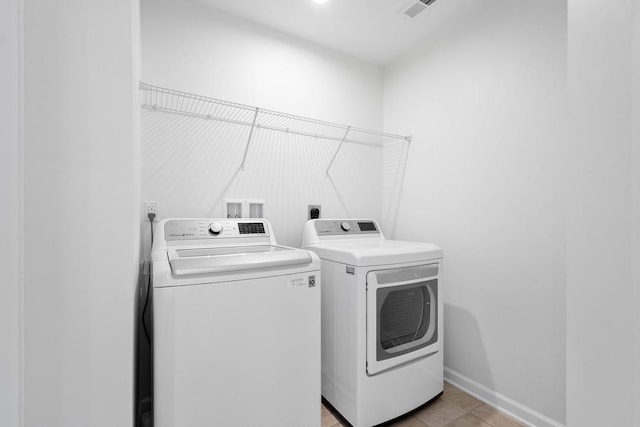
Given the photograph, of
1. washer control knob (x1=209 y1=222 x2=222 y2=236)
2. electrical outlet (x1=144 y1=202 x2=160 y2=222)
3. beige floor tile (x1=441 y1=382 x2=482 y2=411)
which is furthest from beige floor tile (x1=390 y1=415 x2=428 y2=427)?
electrical outlet (x1=144 y1=202 x2=160 y2=222)

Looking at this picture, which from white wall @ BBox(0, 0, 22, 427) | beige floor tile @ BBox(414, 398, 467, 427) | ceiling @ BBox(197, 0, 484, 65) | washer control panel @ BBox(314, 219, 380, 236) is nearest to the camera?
white wall @ BBox(0, 0, 22, 427)

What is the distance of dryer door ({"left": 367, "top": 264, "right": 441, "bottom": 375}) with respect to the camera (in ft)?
4.75

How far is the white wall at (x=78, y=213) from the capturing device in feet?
2.06

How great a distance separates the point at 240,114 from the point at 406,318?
1.79 metres

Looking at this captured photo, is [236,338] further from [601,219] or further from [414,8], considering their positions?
[414,8]

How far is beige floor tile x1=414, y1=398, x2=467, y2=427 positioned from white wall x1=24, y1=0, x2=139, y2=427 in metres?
1.54

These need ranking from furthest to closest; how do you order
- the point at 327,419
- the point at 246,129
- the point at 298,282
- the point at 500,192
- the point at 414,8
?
1. the point at 246,129
2. the point at 414,8
3. the point at 500,192
4. the point at 327,419
5. the point at 298,282

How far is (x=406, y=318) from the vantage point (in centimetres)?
165

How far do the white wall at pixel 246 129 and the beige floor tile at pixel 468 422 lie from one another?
1513 millimetres

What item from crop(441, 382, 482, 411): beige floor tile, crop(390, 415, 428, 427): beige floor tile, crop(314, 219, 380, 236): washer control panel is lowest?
crop(441, 382, 482, 411): beige floor tile

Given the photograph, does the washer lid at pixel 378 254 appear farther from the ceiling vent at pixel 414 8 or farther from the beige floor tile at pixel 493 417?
the ceiling vent at pixel 414 8

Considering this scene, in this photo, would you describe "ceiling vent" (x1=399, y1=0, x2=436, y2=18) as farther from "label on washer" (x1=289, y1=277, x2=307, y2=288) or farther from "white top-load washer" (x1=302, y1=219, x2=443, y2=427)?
"label on washer" (x1=289, y1=277, x2=307, y2=288)

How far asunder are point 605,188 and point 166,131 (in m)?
2.08

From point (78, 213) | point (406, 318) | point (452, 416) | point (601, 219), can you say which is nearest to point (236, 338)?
point (78, 213)
